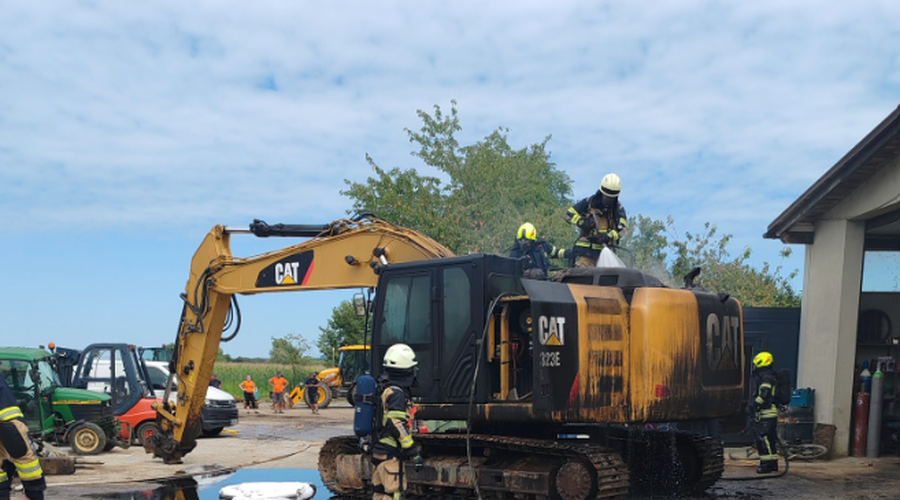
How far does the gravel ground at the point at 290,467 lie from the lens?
40.5 ft

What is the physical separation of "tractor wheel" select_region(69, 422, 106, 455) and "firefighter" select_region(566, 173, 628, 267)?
10365mm

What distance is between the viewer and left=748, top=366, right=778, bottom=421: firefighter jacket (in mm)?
14273

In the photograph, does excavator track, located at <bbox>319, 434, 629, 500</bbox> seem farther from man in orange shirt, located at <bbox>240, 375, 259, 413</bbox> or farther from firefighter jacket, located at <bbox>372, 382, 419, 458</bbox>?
man in orange shirt, located at <bbox>240, 375, 259, 413</bbox>

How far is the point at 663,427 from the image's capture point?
14.0 m

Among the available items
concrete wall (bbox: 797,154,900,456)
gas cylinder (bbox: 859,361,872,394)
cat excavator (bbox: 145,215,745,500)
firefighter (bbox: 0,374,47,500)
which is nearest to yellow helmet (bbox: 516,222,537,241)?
cat excavator (bbox: 145,215,745,500)

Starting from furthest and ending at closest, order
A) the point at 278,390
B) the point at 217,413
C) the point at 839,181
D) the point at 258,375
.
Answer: the point at 258,375
the point at 278,390
the point at 217,413
the point at 839,181

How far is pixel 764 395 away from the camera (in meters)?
14.3

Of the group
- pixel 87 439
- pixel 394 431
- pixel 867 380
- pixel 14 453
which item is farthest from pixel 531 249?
pixel 87 439

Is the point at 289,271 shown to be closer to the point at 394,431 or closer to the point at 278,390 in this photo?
the point at 394,431

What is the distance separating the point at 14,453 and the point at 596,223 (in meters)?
7.08

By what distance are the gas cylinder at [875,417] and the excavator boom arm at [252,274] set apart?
917 centimetres

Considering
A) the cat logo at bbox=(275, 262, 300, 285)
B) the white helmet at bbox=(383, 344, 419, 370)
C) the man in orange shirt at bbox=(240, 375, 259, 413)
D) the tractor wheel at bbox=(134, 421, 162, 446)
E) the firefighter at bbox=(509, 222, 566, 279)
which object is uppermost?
the firefighter at bbox=(509, 222, 566, 279)

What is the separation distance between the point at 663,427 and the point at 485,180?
26.2 meters

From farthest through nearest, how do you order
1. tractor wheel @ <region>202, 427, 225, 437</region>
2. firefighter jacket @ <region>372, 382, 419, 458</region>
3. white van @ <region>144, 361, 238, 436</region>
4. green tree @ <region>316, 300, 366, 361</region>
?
green tree @ <region>316, 300, 366, 361</region> < tractor wheel @ <region>202, 427, 225, 437</region> < white van @ <region>144, 361, 238, 436</region> < firefighter jacket @ <region>372, 382, 419, 458</region>
